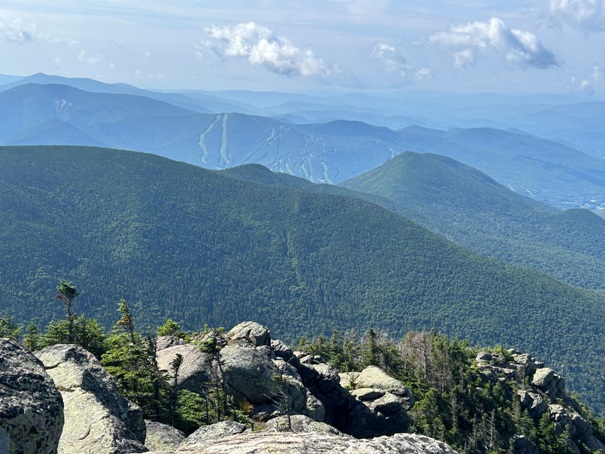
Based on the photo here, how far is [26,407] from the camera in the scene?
1494cm

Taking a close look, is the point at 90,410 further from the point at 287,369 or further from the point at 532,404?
the point at 532,404

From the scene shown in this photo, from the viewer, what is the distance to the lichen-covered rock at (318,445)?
48.4 feet

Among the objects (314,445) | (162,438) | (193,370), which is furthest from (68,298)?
(314,445)

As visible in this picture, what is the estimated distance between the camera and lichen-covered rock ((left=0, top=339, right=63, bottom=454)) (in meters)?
14.3

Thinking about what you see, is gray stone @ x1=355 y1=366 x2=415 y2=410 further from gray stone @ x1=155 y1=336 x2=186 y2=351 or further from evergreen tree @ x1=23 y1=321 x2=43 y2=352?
evergreen tree @ x1=23 y1=321 x2=43 y2=352

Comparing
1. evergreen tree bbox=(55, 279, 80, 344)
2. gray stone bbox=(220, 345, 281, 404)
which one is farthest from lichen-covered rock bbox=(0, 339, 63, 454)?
gray stone bbox=(220, 345, 281, 404)

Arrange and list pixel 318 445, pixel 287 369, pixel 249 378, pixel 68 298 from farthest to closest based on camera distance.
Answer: pixel 287 369
pixel 249 378
pixel 68 298
pixel 318 445

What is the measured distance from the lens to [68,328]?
5784cm

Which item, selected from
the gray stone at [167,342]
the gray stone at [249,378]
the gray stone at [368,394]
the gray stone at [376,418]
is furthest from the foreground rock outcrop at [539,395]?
the gray stone at [167,342]

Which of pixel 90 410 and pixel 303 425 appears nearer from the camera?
pixel 90 410

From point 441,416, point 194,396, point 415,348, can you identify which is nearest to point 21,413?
point 194,396

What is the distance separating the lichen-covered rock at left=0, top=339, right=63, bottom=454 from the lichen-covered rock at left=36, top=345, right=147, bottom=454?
305 inches

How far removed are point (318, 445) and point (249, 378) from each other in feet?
124

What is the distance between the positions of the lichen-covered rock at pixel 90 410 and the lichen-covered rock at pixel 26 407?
775 cm
